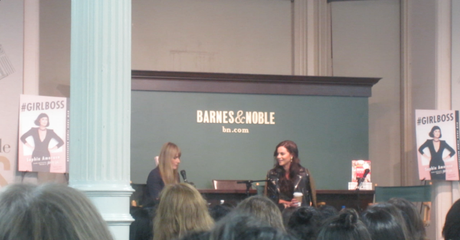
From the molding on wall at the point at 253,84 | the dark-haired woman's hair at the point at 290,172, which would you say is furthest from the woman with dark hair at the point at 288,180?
the molding on wall at the point at 253,84

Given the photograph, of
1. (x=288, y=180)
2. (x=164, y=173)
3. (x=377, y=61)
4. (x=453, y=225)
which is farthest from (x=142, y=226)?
(x=377, y=61)

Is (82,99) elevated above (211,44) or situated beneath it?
situated beneath

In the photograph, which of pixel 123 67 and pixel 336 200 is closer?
pixel 123 67

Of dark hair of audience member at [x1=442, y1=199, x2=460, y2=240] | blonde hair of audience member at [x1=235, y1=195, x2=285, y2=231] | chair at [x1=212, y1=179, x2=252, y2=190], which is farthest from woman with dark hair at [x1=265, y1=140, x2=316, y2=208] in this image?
chair at [x1=212, y1=179, x2=252, y2=190]

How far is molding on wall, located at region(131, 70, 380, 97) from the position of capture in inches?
358

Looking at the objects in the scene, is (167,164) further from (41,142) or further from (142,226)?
(41,142)

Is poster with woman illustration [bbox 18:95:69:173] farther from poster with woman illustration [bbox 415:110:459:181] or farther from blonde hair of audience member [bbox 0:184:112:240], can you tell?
blonde hair of audience member [bbox 0:184:112:240]

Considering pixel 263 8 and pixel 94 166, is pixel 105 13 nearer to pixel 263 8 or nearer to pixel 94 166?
pixel 94 166

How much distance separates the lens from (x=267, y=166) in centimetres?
946

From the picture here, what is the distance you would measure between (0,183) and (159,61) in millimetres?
3662

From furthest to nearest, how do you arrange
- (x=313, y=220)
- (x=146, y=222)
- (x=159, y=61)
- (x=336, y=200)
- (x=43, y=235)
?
(x=159, y=61)
(x=336, y=200)
(x=146, y=222)
(x=313, y=220)
(x=43, y=235)

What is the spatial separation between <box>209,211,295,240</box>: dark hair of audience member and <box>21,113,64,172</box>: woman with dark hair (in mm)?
7526

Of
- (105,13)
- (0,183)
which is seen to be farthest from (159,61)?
(105,13)

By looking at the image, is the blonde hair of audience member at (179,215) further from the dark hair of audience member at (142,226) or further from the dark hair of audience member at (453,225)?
the dark hair of audience member at (453,225)
